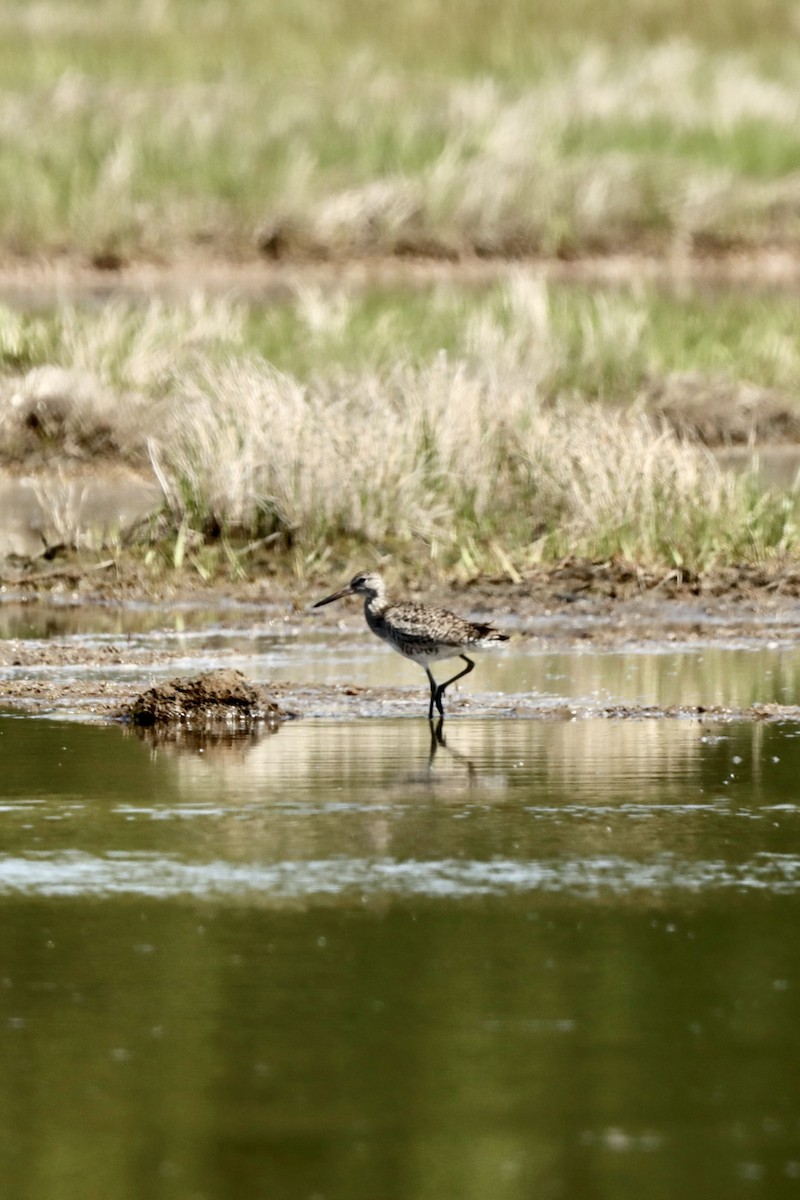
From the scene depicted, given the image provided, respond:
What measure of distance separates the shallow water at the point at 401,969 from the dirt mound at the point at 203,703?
1.91ft

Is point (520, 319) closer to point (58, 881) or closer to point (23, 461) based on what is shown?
point (23, 461)

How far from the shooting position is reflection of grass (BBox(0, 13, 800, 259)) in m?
38.0

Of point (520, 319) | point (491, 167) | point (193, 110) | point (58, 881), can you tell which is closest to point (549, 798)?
point (58, 881)

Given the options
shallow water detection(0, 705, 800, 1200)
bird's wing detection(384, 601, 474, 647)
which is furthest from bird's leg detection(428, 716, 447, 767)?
bird's wing detection(384, 601, 474, 647)

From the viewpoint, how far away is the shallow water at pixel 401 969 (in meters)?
6.38

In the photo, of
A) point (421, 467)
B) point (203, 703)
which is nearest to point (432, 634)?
point (203, 703)

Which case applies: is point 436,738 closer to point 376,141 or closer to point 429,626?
point 429,626

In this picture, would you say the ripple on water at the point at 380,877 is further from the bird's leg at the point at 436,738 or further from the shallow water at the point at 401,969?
the bird's leg at the point at 436,738

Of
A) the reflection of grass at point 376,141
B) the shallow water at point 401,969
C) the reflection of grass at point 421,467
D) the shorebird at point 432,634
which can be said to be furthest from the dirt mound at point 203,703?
the reflection of grass at point 376,141

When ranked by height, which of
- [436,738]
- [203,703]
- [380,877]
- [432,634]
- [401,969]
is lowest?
[401,969]

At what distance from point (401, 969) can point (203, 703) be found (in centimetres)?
475

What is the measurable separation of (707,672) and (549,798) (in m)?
3.90

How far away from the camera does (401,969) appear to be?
26.2ft

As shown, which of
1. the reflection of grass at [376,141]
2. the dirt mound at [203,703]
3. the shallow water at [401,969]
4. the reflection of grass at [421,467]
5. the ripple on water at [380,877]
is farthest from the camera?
the reflection of grass at [376,141]
